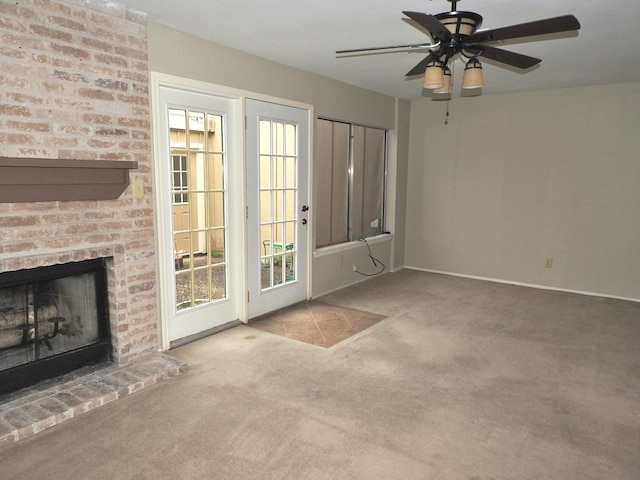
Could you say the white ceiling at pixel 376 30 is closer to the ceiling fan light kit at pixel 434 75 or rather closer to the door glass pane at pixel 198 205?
the ceiling fan light kit at pixel 434 75

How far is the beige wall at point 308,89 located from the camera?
3287 millimetres

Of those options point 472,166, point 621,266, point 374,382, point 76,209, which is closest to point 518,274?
point 621,266

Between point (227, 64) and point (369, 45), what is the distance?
1152 mm

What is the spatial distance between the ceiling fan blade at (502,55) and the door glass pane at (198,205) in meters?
2.08

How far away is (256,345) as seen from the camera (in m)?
3.62

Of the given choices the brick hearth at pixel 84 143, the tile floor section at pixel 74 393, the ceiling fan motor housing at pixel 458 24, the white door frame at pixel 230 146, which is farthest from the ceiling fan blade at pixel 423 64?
the tile floor section at pixel 74 393

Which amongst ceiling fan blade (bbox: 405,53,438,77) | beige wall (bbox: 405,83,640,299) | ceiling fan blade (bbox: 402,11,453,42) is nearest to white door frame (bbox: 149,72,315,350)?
ceiling fan blade (bbox: 405,53,438,77)

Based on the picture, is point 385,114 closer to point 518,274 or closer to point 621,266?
point 518,274

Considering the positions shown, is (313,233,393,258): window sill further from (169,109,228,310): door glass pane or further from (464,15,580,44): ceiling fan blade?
(464,15,580,44): ceiling fan blade

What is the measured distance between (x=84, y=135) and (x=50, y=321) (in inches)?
46.5

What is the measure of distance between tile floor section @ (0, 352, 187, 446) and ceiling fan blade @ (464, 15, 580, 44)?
2.70 metres

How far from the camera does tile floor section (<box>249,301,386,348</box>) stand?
384 centimetres

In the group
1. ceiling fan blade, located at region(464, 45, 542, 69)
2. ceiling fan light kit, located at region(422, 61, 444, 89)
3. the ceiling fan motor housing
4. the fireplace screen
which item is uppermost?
the ceiling fan motor housing

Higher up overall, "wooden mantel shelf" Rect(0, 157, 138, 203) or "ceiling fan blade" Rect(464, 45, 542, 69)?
"ceiling fan blade" Rect(464, 45, 542, 69)
